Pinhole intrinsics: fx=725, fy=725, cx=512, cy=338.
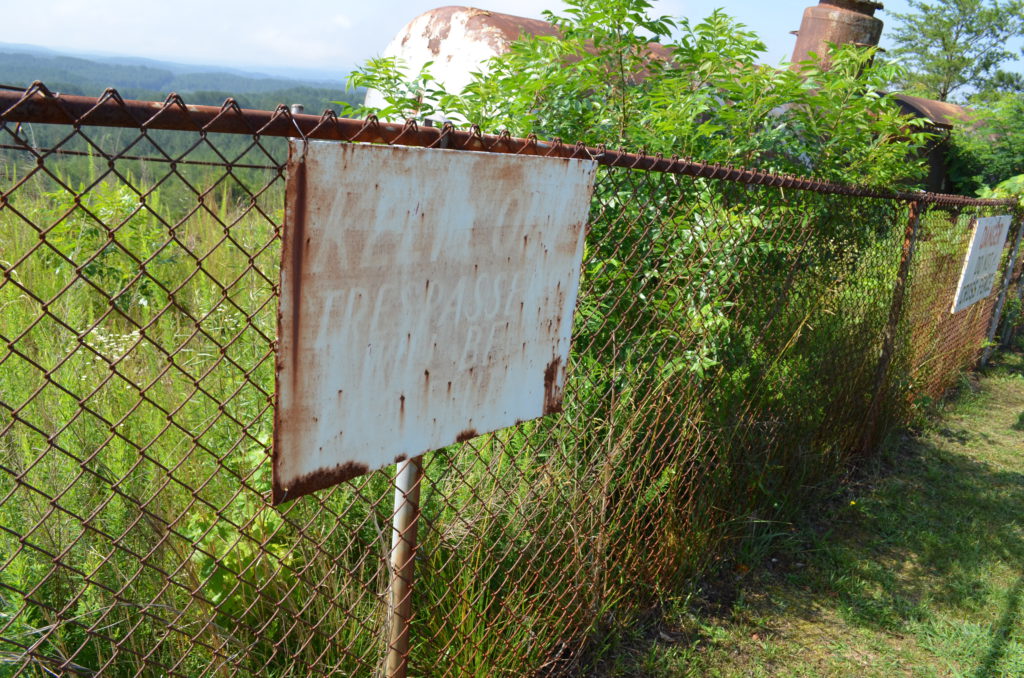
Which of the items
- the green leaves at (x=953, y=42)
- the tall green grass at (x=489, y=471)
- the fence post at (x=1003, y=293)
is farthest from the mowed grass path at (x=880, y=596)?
the green leaves at (x=953, y=42)

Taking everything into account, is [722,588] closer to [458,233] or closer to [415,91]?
[458,233]

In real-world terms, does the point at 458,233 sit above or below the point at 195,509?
above

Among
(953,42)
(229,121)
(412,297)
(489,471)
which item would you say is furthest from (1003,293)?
(953,42)

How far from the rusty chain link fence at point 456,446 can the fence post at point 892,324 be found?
0.07ft

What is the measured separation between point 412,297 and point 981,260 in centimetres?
605

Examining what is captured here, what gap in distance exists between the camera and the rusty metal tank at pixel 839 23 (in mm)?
9344

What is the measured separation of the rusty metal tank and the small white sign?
13.1ft

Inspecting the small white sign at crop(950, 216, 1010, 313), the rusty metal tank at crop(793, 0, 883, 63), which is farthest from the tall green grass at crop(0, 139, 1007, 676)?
the rusty metal tank at crop(793, 0, 883, 63)

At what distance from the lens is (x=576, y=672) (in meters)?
2.88

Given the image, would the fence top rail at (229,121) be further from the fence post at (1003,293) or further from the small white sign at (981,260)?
the fence post at (1003,293)

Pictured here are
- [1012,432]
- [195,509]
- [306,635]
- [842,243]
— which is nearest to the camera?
[306,635]

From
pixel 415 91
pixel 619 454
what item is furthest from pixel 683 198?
pixel 415 91

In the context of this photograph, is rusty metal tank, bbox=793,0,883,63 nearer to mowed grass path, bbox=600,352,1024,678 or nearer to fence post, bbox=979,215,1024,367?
fence post, bbox=979,215,1024,367

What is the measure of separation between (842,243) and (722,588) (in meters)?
2.12
